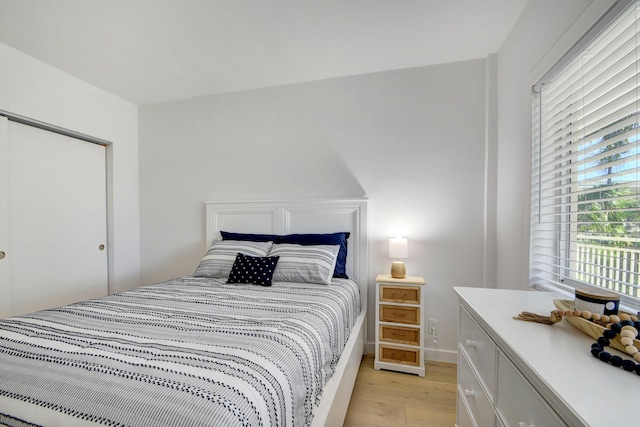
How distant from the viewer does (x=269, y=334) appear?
1.10m

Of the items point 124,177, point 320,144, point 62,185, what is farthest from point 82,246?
point 320,144

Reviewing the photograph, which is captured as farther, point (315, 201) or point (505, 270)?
point (315, 201)

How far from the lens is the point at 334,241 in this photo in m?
2.34

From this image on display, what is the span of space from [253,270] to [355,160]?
1.34 metres

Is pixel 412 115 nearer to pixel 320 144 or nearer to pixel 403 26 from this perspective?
pixel 403 26

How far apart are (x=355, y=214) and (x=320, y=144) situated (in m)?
0.76

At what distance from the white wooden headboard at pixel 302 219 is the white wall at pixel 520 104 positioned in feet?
3.50

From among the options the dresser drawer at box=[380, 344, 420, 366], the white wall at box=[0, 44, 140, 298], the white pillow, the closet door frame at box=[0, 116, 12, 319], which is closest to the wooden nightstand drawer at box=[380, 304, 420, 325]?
the dresser drawer at box=[380, 344, 420, 366]

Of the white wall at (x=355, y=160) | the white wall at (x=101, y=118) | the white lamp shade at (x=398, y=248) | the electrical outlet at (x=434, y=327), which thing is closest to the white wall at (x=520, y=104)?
the white wall at (x=355, y=160)

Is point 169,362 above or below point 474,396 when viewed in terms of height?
above

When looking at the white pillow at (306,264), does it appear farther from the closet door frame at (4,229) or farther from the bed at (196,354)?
the closet door frame at (4,229)

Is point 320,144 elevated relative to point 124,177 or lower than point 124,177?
elevated

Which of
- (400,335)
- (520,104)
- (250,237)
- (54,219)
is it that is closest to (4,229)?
(54,219)

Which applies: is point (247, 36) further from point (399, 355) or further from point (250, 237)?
point (399, 355)
